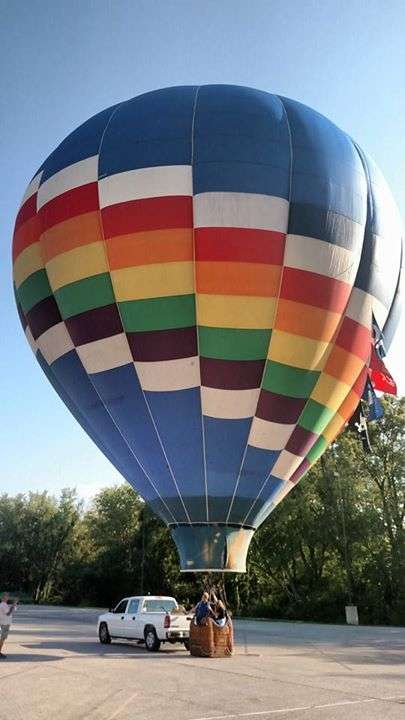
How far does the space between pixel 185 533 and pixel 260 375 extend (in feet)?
13.3

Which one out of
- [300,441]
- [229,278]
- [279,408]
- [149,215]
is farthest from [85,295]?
[300,441]

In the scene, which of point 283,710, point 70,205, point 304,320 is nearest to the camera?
point 283,710

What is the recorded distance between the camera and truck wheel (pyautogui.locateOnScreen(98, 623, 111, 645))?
15.7 meters

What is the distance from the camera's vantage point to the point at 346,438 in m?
35.1

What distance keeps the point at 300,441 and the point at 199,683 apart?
26.1ft

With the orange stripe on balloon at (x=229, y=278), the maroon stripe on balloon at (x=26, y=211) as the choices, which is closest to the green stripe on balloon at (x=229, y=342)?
the orange stripe on balloon at (x=229, y=278)

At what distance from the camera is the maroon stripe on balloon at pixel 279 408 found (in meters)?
15.3

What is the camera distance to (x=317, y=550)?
39094 millimetres

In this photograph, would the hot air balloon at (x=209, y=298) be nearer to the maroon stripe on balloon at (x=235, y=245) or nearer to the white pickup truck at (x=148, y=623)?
the maroon stripe on balloon at (x=235, y=245)

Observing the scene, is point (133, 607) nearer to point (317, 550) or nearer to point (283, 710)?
point (283, 710)

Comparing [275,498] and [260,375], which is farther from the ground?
[260,375]

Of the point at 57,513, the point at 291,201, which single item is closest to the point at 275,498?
the point at 291,201

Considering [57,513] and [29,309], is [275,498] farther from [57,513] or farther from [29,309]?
[57,513]

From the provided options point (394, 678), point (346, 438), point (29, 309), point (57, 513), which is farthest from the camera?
point (57, 513)
